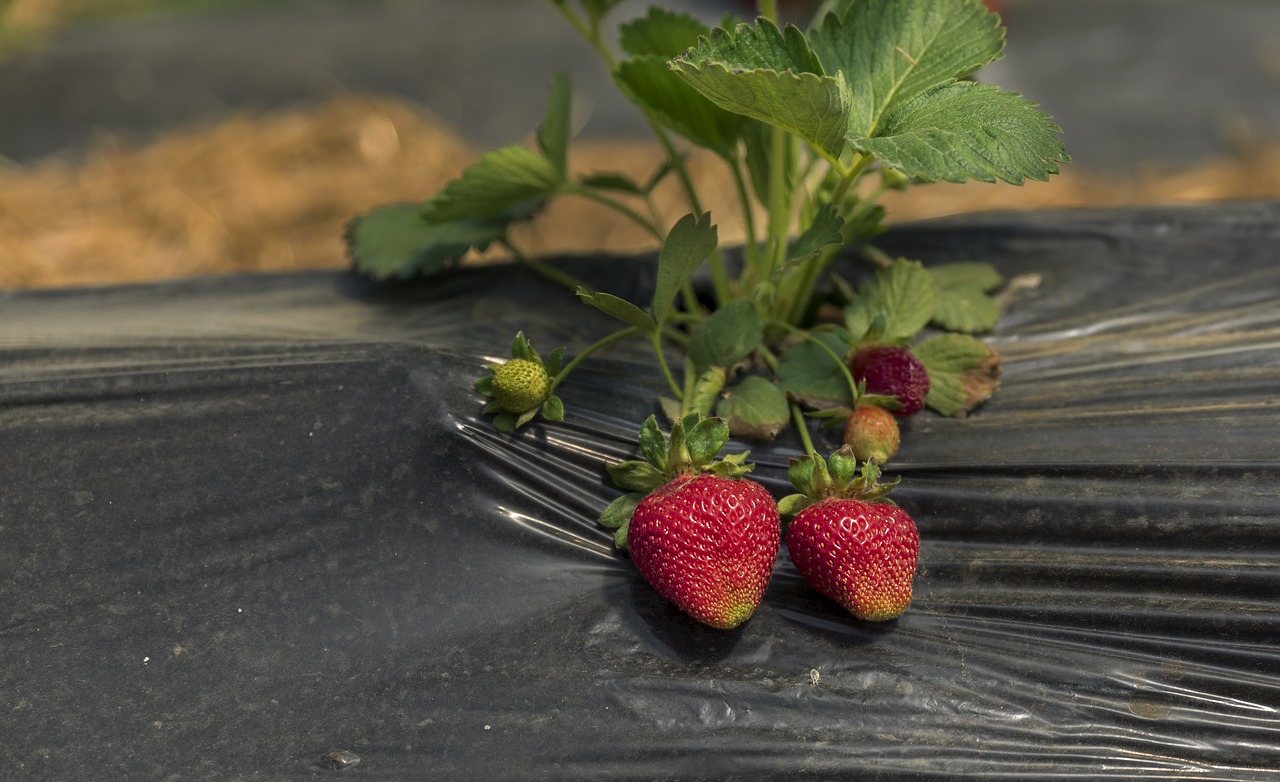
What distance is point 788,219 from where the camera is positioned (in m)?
1.08

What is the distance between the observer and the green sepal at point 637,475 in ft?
2.73

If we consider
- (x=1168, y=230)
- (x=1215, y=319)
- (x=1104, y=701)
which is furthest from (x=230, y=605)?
(x=1168, y=230)

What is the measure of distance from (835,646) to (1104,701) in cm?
20

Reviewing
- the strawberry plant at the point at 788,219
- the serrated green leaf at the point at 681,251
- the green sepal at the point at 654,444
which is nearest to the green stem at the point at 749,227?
the strawberry plant at the point at 788,219

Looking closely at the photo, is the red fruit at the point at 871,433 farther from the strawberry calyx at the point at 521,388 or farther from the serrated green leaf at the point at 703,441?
the strawberry calyx at the point at 521,388

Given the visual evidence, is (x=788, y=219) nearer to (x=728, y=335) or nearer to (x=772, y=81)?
(x=728, y=335)

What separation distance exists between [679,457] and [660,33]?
50 centimetres

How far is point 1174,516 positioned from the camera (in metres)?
0.86

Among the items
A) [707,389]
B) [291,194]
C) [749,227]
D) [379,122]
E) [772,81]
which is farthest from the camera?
[379,122]

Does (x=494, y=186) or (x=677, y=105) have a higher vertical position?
(x=677, y=105)

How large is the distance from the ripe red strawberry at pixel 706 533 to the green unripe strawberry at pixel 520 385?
0.41ft


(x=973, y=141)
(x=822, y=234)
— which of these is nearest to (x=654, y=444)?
(x=822, y=234)

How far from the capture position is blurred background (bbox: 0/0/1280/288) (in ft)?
7.52

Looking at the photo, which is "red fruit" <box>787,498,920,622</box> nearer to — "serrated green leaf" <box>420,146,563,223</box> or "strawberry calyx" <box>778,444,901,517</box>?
"strawberry calyx" <box>778,444,901,517</box>
